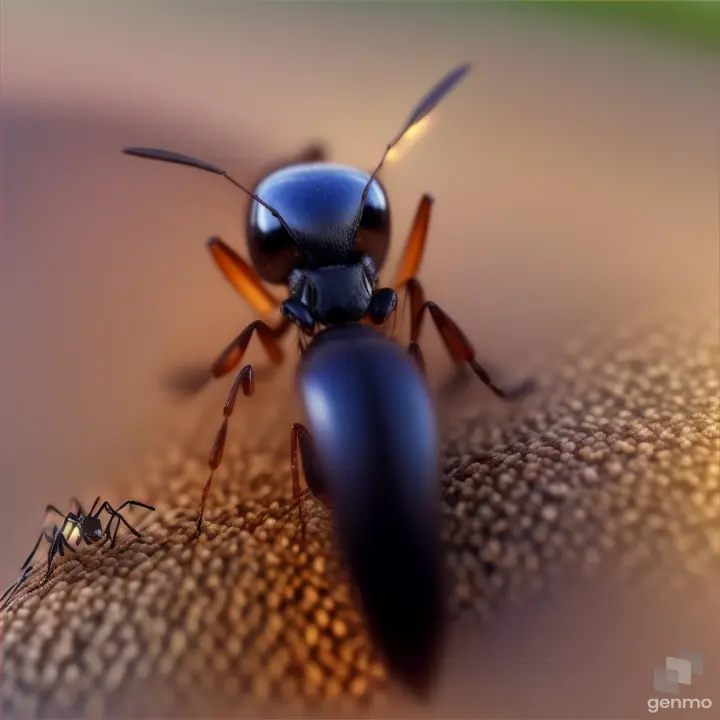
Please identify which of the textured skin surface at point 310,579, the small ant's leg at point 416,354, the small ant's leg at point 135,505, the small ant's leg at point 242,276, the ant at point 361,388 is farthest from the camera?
the small ant's leg at point 242,276

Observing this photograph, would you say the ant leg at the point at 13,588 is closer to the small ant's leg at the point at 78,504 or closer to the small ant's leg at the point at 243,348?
the small ant's leg at the point at 78,504

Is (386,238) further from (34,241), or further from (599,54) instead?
(599,54)

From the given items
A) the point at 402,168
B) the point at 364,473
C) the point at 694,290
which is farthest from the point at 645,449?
the point at 402,168

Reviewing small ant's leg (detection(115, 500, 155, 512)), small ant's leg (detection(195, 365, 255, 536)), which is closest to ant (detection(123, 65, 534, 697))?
small ant's leg (detection(195, 365, 255, 536))

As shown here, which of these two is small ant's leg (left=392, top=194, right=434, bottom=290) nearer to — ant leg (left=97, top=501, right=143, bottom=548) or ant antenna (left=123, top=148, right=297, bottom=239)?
ant antenna (left=123, top=148, right=297, bottom=239)

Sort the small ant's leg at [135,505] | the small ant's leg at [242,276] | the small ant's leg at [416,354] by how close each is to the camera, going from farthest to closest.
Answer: the small ant's leg at [242,276] → the small ant's leg at [135,505] → the small ant's leg at [416,354]

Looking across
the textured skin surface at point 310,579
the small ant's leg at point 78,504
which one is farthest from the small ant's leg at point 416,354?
the small ant's leg at point 78,504
